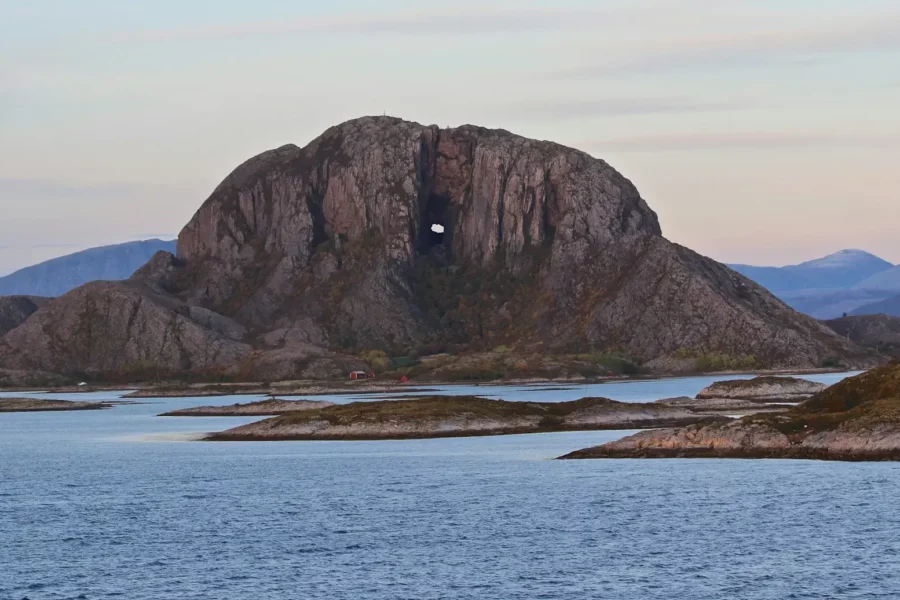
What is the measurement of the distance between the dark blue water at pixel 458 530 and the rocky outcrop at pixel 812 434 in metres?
1.21

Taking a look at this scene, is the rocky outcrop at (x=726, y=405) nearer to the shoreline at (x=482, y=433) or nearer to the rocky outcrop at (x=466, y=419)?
the rocky outcrop at (x=466, y=419)

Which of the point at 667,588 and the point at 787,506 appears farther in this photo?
the point at 787,506

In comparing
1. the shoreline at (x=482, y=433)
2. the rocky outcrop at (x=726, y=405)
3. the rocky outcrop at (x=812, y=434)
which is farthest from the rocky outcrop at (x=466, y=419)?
the rocky outcrop at (x=812, y=434)

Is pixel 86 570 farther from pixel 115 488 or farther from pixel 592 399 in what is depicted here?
pixel 592 399

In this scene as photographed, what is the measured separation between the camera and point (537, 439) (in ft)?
478

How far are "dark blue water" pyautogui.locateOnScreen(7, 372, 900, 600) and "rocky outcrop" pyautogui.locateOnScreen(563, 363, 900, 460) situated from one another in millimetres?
1211

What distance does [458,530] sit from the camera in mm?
84938

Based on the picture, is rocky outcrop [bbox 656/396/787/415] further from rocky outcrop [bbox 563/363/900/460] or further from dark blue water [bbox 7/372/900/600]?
rocky outcrop [bbox 563/363/900/460]

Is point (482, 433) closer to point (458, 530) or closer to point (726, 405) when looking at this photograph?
point (726, 405)

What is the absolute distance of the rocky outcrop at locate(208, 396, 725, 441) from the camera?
14962 centimetres

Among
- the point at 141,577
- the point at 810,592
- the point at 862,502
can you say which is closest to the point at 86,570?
the point at 141,577

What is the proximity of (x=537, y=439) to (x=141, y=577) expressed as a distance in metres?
76.5

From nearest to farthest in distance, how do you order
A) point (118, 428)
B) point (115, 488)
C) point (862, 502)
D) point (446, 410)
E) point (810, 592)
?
point (810, 592) < point (862, 502) < point (115, 488) < point (446, 410) < point (118, 428)

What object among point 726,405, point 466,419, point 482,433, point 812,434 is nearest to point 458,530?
point 812,434
